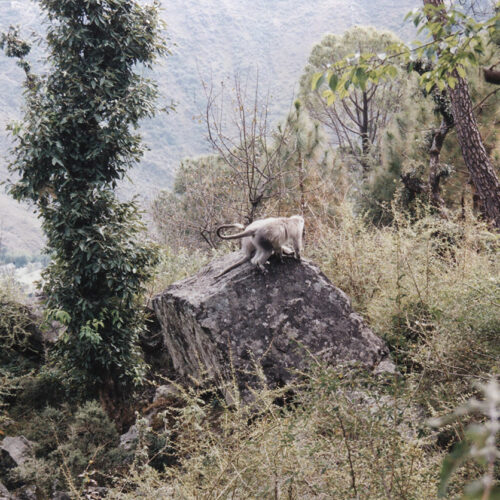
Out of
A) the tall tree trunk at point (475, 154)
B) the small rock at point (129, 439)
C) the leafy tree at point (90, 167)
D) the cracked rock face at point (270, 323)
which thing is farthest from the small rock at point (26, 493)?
the tall tree trunk at point (475, 154)

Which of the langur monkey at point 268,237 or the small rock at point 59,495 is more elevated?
the langur monkey at point 268,237

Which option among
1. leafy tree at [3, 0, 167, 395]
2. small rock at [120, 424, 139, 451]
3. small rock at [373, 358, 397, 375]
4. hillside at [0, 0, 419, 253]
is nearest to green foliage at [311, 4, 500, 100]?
small rock at [373, 358, 397, 375]

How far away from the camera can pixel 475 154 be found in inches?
246

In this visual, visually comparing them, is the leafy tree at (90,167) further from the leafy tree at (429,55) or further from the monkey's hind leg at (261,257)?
the leafy tree at (429,55)

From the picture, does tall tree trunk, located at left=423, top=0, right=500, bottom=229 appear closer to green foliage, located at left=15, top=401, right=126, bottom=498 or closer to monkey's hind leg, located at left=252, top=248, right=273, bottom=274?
monkey's hind leg, located at left=252, top=248, right=273, bottom=274

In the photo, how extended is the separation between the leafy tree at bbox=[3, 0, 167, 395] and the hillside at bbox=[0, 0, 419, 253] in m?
16.9

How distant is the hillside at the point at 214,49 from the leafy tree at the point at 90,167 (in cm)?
1685

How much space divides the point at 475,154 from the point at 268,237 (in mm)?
4088

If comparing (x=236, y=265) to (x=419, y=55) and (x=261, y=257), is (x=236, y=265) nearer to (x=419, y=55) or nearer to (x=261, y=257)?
(x=261, y=257)

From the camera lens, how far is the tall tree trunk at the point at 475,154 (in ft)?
20.1

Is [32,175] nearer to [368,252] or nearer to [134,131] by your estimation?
[134,131]

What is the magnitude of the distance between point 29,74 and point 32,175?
147cm

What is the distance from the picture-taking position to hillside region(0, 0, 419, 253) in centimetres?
2706

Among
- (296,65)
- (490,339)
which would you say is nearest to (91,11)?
(490,339)
